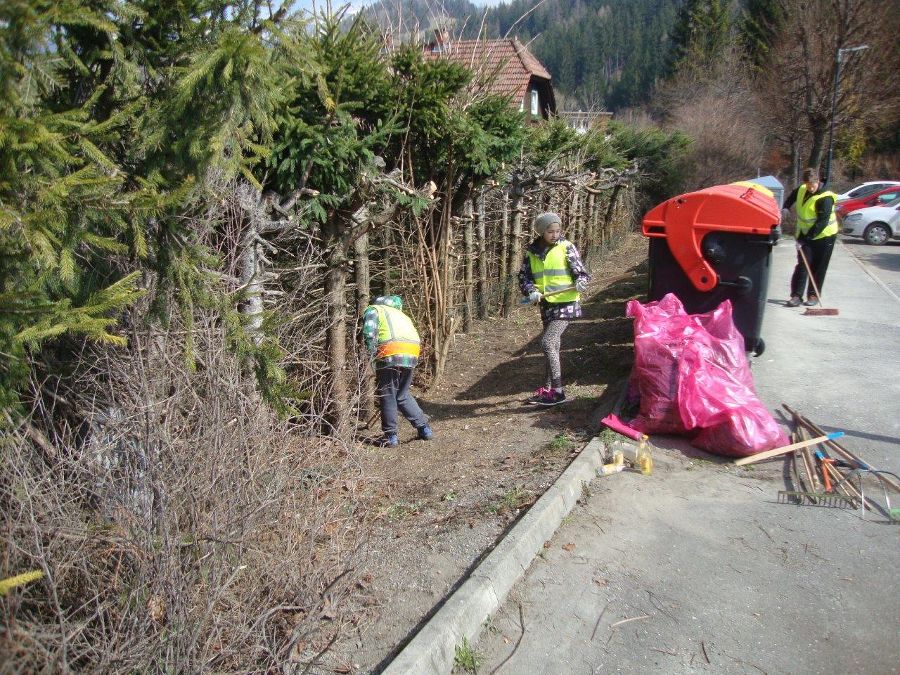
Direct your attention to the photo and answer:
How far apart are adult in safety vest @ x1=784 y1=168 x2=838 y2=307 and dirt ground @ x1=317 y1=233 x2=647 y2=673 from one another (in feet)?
7.85

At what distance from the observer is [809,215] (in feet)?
30.2

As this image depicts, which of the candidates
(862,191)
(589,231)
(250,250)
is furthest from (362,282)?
(862,191)

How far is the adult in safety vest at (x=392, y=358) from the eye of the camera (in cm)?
580

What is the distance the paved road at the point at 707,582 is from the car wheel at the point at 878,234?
16477 mm

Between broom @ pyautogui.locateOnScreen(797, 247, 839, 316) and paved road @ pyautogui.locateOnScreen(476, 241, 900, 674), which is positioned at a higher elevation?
broom @ pyautogui.locateOnScreen(797, 247, 839, 316)

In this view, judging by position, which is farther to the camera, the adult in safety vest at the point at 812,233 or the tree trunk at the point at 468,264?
the tree trunk at the point at 468,264

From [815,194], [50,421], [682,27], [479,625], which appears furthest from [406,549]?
[682,27]

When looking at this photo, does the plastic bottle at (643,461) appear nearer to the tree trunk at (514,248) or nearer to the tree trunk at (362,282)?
the tree trunk at (362,282)

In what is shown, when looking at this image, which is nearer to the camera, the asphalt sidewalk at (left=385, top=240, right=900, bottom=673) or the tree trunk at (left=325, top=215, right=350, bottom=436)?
the asphalt sidewalk at (left=385, top=240, right=900, bottom=673)

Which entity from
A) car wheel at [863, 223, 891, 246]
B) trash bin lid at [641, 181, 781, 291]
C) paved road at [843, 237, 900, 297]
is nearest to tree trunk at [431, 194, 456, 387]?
trash bin lid at [641, 181, 781, 291]

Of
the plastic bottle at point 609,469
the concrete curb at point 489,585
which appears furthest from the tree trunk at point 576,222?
the concrete curb at point 489,585

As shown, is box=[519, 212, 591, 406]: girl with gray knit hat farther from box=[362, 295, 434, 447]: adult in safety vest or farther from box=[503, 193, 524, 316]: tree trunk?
box=[503, 193, 524, 316]: tree trunk

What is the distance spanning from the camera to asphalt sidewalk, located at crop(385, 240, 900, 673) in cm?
308

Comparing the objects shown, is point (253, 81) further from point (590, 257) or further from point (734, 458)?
point (590, 257)
